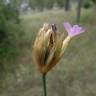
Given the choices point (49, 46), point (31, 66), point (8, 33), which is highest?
point (49, 46)

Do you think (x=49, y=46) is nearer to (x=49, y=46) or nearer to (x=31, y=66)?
(x=49, y=46)

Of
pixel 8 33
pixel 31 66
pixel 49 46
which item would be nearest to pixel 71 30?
pixel 49 46

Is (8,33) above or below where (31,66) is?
above

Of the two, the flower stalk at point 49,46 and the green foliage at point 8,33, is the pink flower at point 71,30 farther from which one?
the green foliage at point 8,33

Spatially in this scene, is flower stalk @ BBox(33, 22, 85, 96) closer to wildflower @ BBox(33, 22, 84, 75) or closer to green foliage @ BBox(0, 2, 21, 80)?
wildflower @ BBox(33, 22, 84, 75)

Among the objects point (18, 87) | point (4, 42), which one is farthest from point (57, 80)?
point (4, 42)

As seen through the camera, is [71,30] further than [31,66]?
No

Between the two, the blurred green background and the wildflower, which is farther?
the blurred green background

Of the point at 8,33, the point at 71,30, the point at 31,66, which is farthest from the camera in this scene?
the point at 8,33

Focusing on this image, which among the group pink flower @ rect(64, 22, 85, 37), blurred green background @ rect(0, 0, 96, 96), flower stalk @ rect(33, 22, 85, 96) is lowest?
blurred green background @ rect(0, 0, 96, 96)

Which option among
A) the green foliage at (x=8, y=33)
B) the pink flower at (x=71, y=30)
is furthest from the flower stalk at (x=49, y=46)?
the green foliage at (x=8, y=33)

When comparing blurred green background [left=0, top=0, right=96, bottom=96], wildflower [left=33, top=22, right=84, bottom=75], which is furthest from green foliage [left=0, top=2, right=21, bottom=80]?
wildflower [left=33, top=22, right=84, bottom=75]
